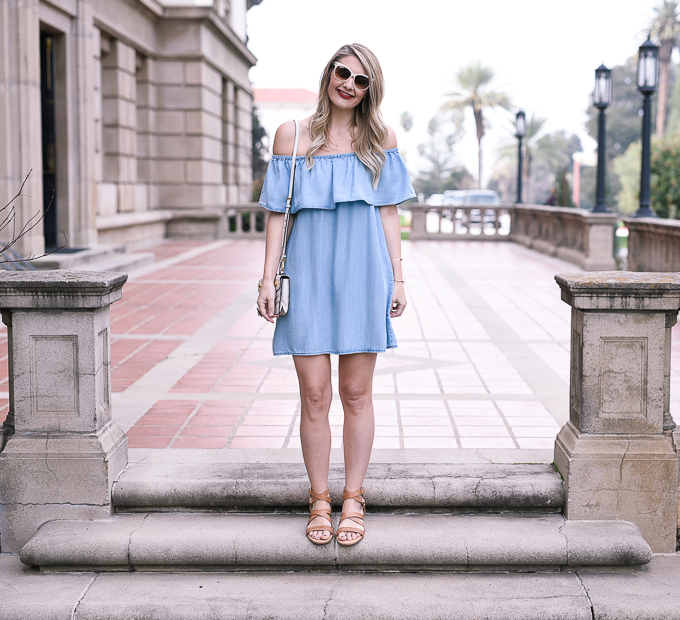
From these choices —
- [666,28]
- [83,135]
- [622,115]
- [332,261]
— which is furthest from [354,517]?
[622,115]

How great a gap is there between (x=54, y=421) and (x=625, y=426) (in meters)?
2.73

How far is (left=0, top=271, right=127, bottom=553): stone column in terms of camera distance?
162 inches

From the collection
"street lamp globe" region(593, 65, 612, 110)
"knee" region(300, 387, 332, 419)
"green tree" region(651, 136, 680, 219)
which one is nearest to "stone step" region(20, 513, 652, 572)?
"knee" region(300, 387, 332, 419)

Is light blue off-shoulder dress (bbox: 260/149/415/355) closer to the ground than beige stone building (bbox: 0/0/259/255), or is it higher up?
closer to the ground

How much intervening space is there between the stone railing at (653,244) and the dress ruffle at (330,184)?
382 inches

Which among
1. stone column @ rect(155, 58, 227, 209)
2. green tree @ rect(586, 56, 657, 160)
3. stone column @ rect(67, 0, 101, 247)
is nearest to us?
stone column @ rect(67, 0, 101, 247)

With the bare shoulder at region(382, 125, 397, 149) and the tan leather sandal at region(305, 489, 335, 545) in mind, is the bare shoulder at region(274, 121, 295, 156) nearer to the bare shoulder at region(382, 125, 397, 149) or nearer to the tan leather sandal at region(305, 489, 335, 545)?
the bare shoulder at region(382, 125, 397, 149)

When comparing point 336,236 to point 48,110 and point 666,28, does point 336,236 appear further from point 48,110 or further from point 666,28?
point 666,28

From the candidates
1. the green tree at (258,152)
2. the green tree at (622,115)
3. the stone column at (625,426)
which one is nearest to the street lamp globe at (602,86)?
the stone column at (625,426)

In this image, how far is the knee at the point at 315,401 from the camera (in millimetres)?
3836

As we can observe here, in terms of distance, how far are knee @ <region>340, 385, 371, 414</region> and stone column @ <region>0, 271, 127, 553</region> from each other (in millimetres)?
1202

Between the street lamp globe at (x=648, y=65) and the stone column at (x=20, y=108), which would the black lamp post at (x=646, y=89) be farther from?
the stone column at (x=20, y=108)

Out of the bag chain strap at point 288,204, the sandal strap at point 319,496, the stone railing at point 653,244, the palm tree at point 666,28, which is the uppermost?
the palm tree at point 666,28

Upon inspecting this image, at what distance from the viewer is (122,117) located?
63.3 feet
